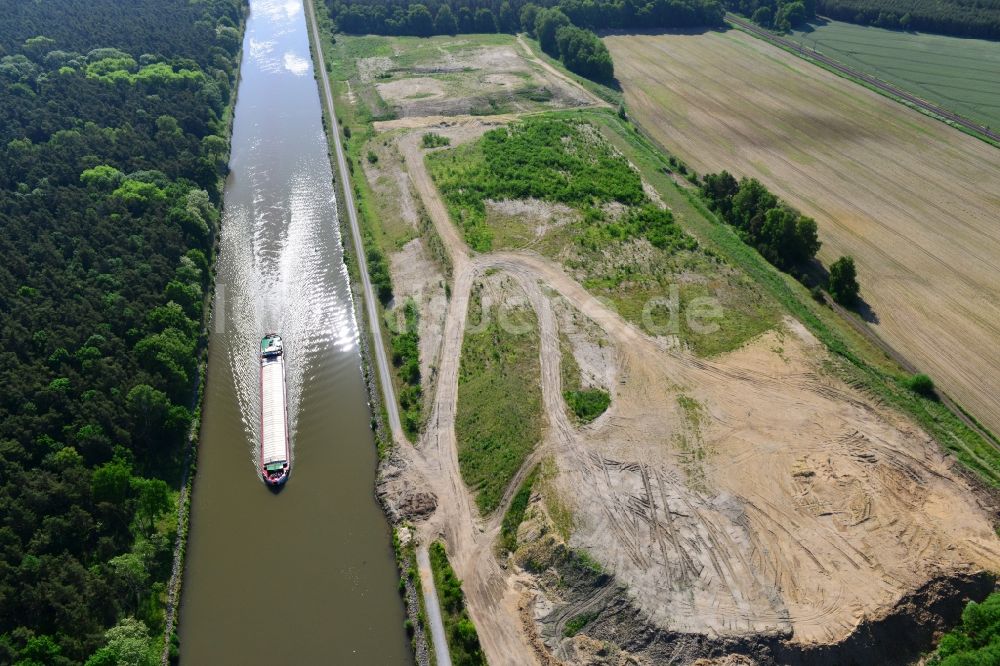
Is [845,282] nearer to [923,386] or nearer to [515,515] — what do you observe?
[923,386]

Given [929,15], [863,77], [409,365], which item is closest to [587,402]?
[409,365]

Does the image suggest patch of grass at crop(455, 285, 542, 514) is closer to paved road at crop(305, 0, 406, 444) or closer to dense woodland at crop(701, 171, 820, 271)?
paved road at crop(305, 0, 406, 444)

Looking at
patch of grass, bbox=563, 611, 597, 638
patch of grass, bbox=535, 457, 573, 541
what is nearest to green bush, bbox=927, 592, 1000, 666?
patch of grass, bbox=563, 611, 597, 638

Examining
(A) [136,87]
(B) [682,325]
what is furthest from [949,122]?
(A) [136,87]

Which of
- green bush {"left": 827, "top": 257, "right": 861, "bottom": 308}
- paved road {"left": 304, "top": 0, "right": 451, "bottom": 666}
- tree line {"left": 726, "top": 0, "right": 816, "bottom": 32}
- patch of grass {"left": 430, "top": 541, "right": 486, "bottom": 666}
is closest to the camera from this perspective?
patch of grass {"left": 430, "top": 541, "right": 486, "bottom": 666}

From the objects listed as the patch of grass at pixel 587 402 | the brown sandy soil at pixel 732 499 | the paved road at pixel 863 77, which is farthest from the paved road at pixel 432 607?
the paved road at pixel 863 77

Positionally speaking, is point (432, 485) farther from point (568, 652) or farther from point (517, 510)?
point (568, 652)
